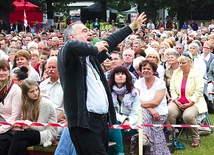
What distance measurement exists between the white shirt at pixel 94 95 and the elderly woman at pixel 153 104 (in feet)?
9.73

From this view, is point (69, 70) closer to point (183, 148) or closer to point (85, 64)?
point (85, 64)

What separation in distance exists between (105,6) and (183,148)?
37.6 m

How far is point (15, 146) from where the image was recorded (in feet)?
21.6

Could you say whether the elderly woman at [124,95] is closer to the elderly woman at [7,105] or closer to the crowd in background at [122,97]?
the crowd in background at [122,97]

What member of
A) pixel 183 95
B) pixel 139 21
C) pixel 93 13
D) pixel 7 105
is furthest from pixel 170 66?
pixel 93 13

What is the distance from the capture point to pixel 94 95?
4.48 metres

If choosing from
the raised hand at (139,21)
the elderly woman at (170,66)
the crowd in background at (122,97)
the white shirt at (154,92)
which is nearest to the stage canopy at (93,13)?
the elderly woman at (170,66)

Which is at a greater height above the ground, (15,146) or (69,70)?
(69,70)

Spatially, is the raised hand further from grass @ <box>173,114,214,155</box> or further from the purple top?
the purple top

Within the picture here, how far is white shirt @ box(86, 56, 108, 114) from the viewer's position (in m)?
4.48

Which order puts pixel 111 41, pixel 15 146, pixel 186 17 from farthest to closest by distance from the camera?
pixel 186 17 → pixel 15 146 → pixel 111 41

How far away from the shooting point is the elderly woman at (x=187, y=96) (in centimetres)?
818

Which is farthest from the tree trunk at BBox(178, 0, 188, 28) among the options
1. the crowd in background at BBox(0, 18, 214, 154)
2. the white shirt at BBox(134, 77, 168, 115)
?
the white shirt at BBox(134, 77, 168, 115)

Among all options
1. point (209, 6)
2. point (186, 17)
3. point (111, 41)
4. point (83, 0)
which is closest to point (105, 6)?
point (186, 17)
